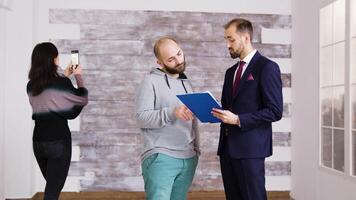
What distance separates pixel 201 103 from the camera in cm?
243

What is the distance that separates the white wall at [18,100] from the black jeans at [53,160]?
69.3 inches

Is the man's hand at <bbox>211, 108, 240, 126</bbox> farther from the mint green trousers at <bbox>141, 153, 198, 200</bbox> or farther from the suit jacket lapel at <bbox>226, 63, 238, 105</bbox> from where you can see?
the mint green trousers at <bbox>141, 153, 198, 200</bbox>

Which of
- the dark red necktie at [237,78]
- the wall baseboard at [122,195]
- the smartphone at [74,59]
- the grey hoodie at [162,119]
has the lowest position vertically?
the wall baseboard at [122,195]

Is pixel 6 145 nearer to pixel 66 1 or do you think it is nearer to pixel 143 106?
pixel 66 1

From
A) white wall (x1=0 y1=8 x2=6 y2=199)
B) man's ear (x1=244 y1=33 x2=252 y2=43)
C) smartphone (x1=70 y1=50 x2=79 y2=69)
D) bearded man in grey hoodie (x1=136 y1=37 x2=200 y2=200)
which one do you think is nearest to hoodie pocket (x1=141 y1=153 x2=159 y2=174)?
bearded man in grey hoodie (x1=136 y1=37 x2=200 y2=200)

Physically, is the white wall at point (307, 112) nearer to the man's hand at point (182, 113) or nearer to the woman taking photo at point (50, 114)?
the man's hand at point (182, 113)

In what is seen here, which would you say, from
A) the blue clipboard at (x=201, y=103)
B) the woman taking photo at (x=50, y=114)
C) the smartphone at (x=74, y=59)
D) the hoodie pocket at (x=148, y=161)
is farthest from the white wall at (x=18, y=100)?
the blue clipboard at (x=201, y=103)

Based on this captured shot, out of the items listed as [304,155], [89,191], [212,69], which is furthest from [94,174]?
[304,155]

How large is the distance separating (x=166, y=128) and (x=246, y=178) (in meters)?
0.46

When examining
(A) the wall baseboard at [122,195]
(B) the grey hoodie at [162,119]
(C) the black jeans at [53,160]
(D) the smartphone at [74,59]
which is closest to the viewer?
(B) the grey hoodie at [162,119]

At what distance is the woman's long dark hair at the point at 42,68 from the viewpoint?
3.11m

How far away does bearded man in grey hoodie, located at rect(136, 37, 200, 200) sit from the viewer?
2.46m

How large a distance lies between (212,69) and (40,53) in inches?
94.1

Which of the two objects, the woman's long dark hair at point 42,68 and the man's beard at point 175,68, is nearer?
the man's beard at point 175,68
